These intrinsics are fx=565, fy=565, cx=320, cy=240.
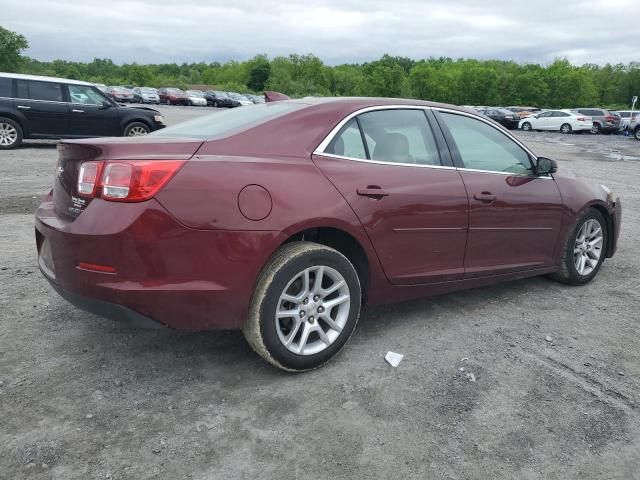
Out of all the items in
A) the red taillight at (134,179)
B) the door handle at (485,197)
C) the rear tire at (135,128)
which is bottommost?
the rear tire at (135,128)

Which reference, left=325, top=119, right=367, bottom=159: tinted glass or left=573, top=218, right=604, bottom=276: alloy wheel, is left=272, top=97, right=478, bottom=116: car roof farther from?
left=573, top=218, right=604, bottom=276: alloy wheel

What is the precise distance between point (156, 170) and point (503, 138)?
2.81 metres

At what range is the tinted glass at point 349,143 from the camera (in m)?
3.34

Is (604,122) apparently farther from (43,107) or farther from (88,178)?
(88,178)

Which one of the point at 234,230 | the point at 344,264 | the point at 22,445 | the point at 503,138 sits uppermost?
the point at 503,138

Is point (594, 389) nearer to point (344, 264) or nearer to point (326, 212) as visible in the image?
point (344, 264)

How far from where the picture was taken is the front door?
396 cm

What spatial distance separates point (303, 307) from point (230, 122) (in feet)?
4.01

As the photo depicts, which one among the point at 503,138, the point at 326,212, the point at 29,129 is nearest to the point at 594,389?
the point at 326,212

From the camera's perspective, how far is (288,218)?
2959 mm

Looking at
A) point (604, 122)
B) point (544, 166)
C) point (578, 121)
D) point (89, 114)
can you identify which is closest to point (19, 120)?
point (89, 114)

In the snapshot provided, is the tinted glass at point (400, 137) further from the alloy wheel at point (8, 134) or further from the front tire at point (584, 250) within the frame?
the alloy wheel at point (8, 134)

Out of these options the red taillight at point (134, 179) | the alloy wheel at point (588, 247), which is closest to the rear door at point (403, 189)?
the red taillight at point (134, 179)

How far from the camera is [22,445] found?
2.45 meters
